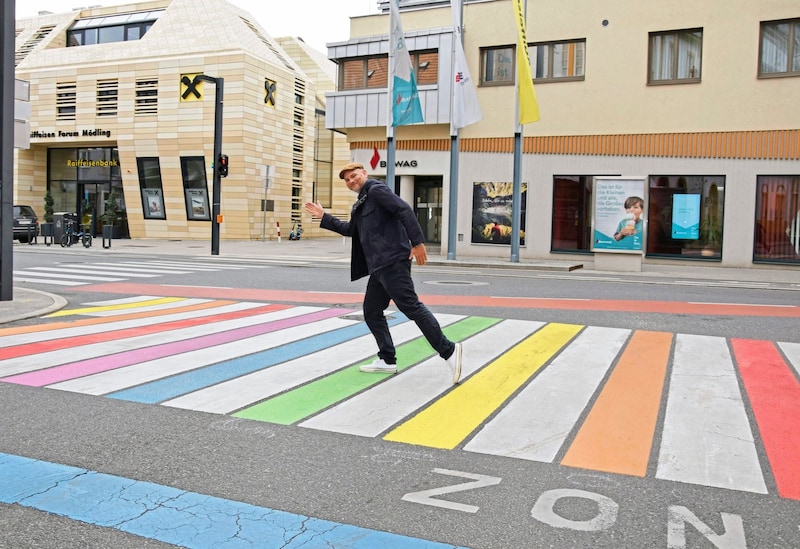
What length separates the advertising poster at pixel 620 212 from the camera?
65.5 feet

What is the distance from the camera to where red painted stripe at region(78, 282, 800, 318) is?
1130cm

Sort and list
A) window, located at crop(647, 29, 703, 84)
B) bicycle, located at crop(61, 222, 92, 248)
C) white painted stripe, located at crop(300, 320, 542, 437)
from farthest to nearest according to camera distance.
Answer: bicycle, located at crop(61, 222, 92, 248), window, located at crop(647, 29, 703, 84), white painted stripe, located at crop(300, 320, 542, 437)

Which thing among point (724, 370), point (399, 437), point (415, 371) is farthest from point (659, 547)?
point (724, 370)

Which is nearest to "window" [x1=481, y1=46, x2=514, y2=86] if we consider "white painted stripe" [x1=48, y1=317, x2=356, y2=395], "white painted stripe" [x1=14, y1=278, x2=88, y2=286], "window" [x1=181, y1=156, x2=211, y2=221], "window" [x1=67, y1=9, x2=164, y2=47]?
"white painted stripe" [x1=14, y1=278, x2=88, y2=286]

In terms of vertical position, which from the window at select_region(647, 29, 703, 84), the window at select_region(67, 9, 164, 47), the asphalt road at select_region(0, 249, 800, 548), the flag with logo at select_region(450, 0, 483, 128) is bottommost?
the asphalt road at select_region(0, 249, 800, 548)

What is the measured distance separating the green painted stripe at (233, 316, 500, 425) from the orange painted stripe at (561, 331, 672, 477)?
181 cm

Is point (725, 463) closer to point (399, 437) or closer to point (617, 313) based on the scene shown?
point (399, 437)

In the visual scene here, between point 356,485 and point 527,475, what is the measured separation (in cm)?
94

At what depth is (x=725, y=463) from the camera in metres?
4.22

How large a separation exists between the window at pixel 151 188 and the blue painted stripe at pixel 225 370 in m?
32.6

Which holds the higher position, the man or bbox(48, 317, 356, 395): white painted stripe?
the man

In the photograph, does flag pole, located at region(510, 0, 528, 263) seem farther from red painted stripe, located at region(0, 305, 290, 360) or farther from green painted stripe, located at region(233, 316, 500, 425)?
green painted stripe, located at region(233, 316, 500, 425)

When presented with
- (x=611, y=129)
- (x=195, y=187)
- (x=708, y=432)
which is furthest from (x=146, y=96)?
(x=708, y=432)

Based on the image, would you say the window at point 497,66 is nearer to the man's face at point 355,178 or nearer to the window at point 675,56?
the window at point 675,56
